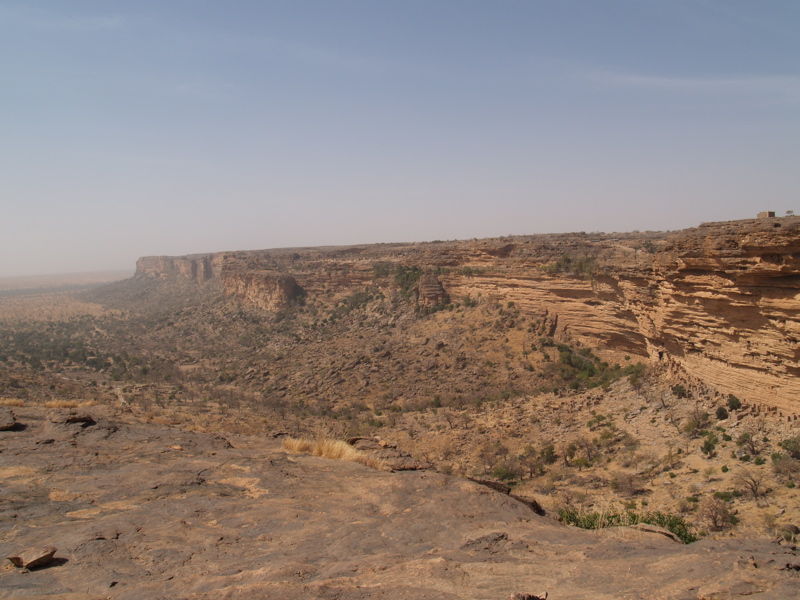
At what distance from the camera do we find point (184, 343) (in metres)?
43.2

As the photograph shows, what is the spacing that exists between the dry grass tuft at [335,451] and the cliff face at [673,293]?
1060cm

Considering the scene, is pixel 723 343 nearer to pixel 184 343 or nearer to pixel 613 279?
pixel 613 279

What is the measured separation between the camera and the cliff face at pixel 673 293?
11.2 m

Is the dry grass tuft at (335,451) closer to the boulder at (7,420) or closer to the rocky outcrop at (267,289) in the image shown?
the boulder at (7,420)

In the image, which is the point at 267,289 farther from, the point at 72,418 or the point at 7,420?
the point at 72,418

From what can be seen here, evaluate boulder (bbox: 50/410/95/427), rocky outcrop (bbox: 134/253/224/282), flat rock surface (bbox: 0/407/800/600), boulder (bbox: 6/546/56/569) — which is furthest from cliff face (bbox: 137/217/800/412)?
rocky outcrop (bbox: 134/253/224/282)

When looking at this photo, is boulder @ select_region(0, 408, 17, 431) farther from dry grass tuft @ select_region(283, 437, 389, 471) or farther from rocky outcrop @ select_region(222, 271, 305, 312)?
rocky outcrop @ select_region(222, 271, 305, 312)

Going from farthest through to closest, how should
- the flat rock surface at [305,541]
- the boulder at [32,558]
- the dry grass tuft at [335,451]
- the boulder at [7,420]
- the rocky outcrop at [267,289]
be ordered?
the rocky outcrop at [267,289]
the boulder at [7,420]
the dry grass tuft at [335,451]
the boulder at [32,558]
the flat rock surface at [305,541]

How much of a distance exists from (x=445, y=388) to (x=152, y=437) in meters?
16.2

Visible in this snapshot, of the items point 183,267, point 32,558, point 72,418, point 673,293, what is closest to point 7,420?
point 72,418

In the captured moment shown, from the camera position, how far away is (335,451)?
8234mm

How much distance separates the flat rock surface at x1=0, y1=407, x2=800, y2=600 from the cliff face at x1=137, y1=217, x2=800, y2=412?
9058 millimetres

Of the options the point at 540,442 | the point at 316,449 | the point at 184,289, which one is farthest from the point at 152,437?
the point at 184,289

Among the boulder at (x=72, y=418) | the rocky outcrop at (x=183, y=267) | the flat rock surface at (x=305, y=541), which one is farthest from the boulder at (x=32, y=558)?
the rocky outcrop at (x=183, y=267)
